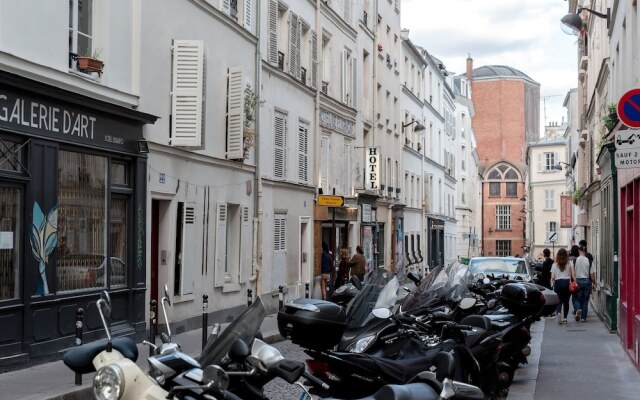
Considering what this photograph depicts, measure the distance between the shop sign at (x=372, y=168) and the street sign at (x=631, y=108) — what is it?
81.5 feet

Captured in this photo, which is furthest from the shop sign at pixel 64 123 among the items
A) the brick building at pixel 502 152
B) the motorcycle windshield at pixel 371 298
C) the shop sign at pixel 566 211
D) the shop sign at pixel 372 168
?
the brick building at pixel 502 152

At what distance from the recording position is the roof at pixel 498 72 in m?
102

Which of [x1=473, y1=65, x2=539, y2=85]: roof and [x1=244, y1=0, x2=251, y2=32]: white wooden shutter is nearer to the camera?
[x1=244, y1=0, x2=251, y2=32]: white wooden shutter

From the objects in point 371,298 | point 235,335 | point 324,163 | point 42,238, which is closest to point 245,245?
point 324,163

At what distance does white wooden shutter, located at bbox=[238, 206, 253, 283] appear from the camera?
21.3 meters

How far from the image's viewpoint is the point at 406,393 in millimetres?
4238

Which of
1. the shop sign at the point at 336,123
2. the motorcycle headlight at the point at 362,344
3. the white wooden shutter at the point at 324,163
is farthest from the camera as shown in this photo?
the shop sign at the point at 336,123

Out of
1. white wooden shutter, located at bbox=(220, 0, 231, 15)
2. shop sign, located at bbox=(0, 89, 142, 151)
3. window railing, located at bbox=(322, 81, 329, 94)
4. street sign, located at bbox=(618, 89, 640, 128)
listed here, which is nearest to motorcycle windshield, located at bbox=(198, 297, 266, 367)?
street sign, located at bbox=(618, 89, 640, 128)

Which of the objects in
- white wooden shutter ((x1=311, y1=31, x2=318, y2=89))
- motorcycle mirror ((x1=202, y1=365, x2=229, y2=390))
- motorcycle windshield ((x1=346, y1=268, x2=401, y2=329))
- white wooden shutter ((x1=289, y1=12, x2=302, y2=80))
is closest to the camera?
motorcycle mirror ((x1=202, y1=365, x2=229, y2=390))

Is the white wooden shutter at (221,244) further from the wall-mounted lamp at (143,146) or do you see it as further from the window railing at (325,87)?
the window railing at (325,87)

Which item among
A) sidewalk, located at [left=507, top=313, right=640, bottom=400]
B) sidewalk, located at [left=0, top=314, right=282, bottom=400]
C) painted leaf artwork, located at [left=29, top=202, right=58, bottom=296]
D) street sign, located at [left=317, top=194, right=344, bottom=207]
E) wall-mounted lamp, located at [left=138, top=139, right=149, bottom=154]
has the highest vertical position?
wall-mounted lamp, located at [left=138, top=139, right=149, bottom=154]

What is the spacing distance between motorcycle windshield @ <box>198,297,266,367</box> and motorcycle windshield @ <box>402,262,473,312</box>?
4.90 meters

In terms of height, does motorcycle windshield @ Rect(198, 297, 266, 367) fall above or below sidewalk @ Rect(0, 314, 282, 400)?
above

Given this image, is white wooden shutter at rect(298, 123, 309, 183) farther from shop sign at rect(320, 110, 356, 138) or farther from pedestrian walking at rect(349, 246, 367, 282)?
pedestrian walking at rect(349, 246, 367, 282)
